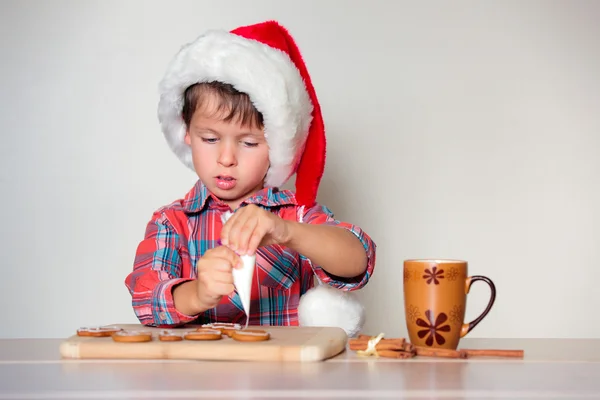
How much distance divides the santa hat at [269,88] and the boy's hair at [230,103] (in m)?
0.02

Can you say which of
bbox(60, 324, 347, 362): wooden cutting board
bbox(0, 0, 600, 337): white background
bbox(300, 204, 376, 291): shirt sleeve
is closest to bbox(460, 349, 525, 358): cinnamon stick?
bbox(60, 324, 347, 362): wooden cutting board

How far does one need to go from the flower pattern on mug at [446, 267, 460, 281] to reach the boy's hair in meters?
0.57

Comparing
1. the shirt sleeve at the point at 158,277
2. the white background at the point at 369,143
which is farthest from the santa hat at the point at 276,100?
the white background at the point at 369,143

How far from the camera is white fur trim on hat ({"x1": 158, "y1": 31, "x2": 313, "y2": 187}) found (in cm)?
129

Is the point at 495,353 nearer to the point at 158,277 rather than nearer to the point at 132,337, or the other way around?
the point at 132,337

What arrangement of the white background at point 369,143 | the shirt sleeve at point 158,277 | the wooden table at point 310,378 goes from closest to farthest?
the wooden table at point 310,378, the shirt sleeve at point 158,277, the white background at point 369,143

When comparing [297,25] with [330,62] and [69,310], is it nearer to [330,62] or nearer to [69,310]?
[330,62]

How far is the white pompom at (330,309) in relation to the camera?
124 cm

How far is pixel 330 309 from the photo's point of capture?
4.08 feet

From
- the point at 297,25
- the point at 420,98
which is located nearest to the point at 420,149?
the point at 420,98

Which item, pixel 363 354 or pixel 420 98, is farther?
pixel 420 98

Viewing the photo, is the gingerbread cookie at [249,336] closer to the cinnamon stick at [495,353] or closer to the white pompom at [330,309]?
the cinnamon stick at [495,353]

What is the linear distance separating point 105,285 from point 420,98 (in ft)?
3.20

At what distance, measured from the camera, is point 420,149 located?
6.45ft
